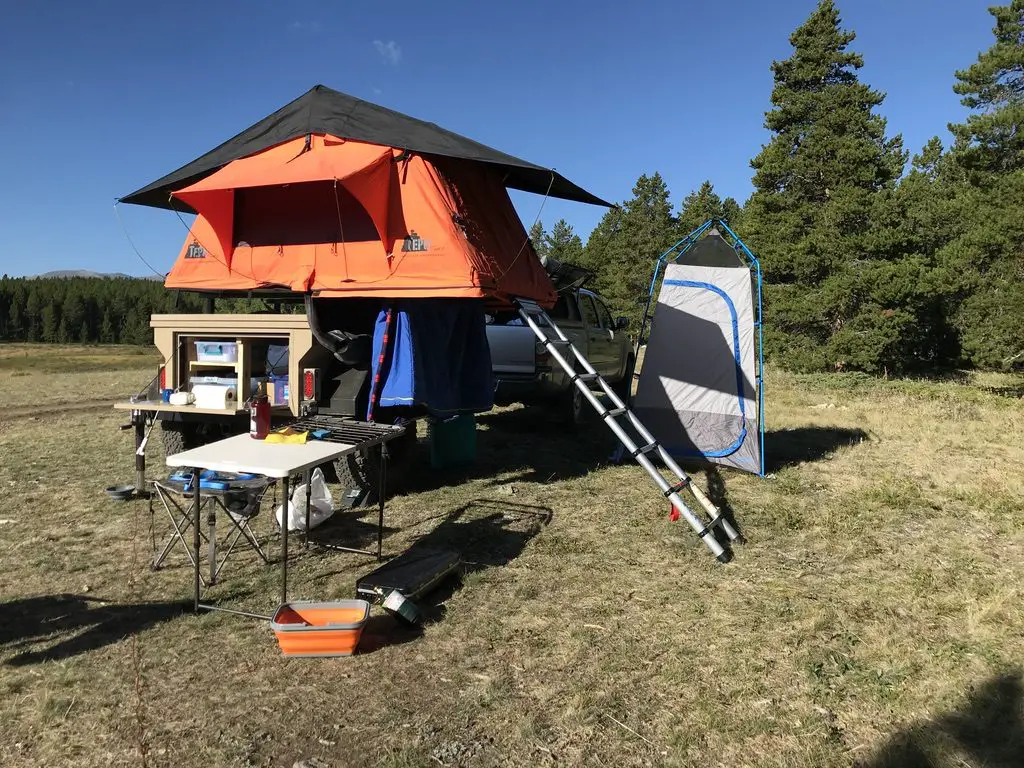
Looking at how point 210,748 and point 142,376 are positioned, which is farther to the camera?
point 142,376

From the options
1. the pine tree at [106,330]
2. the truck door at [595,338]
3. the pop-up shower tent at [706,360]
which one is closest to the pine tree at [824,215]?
the truck door at [595,338]

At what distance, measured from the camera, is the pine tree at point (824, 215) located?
62.3 ft

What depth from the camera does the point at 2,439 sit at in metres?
9.37

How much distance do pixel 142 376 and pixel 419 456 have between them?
17484 mm

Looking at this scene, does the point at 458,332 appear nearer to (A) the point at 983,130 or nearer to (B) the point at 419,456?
(B) the point at 419,456

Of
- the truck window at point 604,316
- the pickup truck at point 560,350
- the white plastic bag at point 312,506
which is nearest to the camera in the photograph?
the white plastic bag at point 312,506

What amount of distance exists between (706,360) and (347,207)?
438 centimetres

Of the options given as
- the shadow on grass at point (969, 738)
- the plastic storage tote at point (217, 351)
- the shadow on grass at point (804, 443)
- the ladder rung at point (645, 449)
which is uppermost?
the plastic storage tote at point (217, 351)

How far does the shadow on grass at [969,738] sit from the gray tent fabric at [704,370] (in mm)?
4549

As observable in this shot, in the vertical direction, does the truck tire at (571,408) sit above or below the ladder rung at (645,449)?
below

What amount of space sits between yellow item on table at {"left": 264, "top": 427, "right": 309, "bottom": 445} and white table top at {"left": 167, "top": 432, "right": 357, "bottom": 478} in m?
0.04

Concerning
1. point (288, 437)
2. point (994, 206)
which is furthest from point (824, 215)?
point (288, 437)

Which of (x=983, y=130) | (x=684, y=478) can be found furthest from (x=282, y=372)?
(x=983, y=130)

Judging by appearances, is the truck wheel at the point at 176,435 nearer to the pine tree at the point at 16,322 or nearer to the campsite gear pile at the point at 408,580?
the campsite gear pile at the point at 408,580
